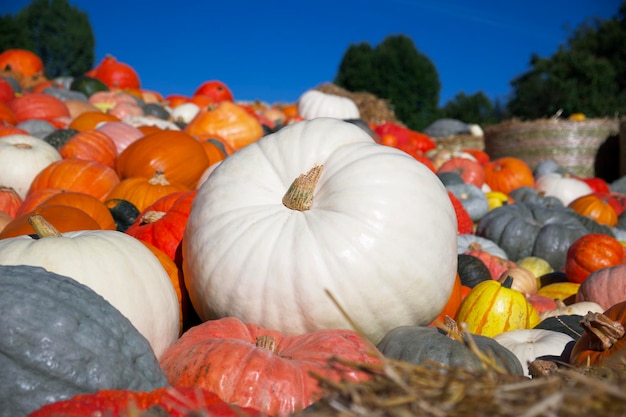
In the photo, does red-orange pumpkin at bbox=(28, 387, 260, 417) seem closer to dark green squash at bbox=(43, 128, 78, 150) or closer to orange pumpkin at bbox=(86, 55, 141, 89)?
dark green squash at bbox=(43, 128, 78, 150)

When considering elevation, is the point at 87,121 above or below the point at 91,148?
above

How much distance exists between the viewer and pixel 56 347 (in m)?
1.61

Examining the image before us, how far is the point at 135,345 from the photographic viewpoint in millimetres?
1818

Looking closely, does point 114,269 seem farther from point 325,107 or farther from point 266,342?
point 325,107

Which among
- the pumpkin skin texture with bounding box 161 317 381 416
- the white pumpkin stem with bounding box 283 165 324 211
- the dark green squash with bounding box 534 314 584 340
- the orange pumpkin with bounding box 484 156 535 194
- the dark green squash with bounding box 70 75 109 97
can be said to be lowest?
the pumpkin skin texture with bounding box 161 317 381 416

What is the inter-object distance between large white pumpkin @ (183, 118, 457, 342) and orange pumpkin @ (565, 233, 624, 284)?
7.64 ft

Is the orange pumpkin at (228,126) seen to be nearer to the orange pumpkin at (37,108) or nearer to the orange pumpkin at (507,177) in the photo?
the orange pumpkin at (37,108)

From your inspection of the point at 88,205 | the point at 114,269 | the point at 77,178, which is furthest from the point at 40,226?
the point at 77,178

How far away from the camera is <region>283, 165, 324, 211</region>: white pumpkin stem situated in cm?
258

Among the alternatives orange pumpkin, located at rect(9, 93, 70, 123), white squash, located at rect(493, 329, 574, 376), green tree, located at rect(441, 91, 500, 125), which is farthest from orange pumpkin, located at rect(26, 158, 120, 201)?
green tree, located at rect(441, 91, 500, 125)

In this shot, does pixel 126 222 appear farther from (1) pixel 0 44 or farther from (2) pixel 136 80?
(1) pixel 0 44

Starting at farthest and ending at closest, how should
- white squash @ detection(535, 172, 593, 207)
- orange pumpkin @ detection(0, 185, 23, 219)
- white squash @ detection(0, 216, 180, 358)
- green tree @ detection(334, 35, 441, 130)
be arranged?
green tree @ detection(334, 35, 441, 130)
white squash @ detection(535, 172, 593, 207)
orange pumpkin @ detection(0, 185, 23, 219)
white squash @ detection(0, 216, 180, 358)

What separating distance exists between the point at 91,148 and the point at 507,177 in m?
6.04

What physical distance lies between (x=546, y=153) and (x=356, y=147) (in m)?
9.51
